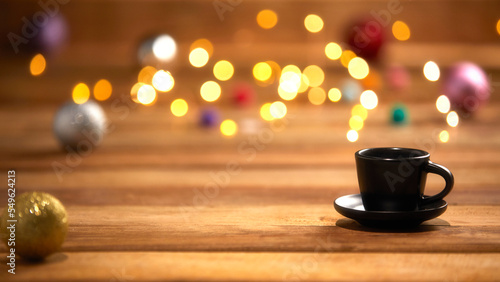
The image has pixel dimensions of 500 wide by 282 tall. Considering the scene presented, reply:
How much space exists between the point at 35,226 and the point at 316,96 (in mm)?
2000

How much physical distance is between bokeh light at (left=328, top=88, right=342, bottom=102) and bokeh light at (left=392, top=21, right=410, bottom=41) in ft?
1.90

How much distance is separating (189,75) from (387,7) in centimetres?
96

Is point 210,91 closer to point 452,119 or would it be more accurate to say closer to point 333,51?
point 333,51

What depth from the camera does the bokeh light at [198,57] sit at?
3047mm

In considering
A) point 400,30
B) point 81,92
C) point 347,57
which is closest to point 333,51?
point 347,57

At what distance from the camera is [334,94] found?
2703 mm

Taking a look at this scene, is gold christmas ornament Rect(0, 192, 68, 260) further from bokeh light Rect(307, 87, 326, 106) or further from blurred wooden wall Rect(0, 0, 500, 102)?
blurred wooden wall Rect(0, 0, 500, 102)

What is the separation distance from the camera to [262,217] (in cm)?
103

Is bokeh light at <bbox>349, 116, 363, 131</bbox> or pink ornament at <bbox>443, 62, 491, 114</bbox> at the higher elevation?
pink ornament at <bbox>443, 62, 491, 114</bbox>

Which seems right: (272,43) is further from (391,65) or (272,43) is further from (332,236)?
(332,236)

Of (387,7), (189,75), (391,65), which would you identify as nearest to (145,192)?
(189,75)

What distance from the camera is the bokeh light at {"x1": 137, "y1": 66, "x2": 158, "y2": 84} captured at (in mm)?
2750

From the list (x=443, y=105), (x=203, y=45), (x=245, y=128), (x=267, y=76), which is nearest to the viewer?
(x=245, y=128)

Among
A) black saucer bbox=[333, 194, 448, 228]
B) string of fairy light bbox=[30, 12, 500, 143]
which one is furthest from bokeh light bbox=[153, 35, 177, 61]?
black saucer bbox=[333, 194, 448, 228]
